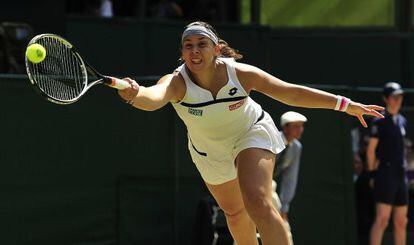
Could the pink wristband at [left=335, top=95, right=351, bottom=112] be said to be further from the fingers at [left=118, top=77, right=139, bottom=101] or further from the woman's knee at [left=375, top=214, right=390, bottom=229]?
the woman's knee at [left=375, top=214, right=390, bottom=229]

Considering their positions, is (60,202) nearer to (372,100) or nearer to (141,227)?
(141,227)

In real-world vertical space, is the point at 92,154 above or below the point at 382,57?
below

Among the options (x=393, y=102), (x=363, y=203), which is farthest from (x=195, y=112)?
(x=363, y=203)

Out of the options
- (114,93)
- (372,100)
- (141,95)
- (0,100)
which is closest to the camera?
(141,95)

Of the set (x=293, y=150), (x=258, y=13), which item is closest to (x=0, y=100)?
(x=293, y=150)

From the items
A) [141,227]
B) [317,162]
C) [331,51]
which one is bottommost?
[141,227]

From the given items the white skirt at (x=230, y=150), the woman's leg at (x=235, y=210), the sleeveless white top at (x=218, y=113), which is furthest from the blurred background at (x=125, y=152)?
the sleeveless white top at (x=218, y=113)

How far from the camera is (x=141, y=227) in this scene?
9.02m

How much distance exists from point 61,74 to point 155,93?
581 mm

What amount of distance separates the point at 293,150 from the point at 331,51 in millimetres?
4742

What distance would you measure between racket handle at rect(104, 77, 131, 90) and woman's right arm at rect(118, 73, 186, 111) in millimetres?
35

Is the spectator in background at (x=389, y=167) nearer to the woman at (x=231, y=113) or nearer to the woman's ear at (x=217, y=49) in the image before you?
the woman at (x=231, y=113)

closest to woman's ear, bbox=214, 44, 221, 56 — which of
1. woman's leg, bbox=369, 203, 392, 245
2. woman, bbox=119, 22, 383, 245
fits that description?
woman, bbox=119, 22, 383, 245

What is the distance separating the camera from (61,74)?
5.39 metres
